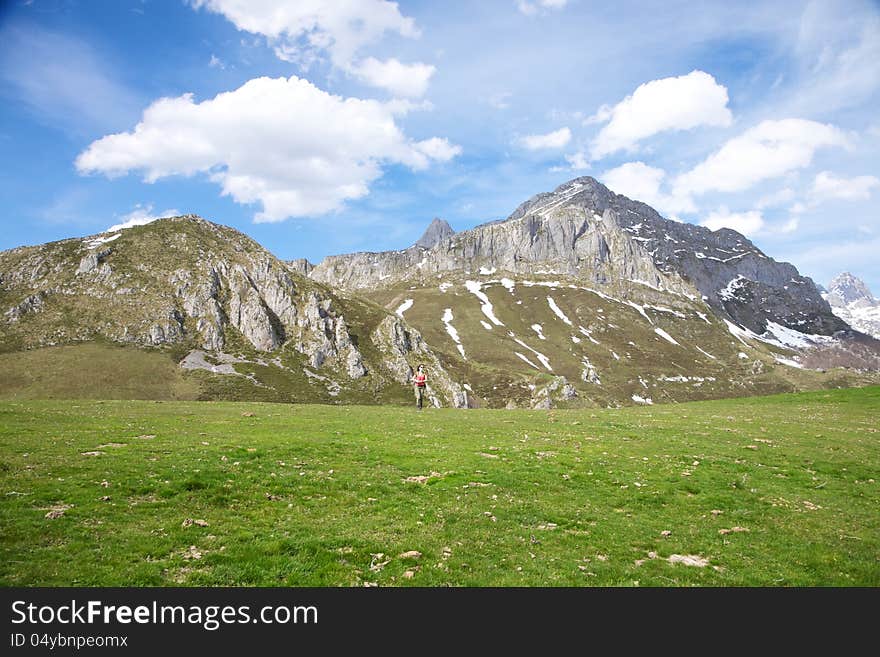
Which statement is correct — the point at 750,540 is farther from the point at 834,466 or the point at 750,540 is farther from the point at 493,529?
the point at 834,466

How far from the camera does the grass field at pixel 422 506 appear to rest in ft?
42.1

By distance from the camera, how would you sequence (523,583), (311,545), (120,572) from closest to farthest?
(120,572)
(523,583)
(311,545)

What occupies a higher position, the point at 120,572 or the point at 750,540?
the point at 120,572

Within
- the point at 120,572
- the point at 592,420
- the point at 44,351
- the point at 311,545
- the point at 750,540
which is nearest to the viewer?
the point at 120,572

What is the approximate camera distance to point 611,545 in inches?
606

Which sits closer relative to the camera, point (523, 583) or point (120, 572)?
point (120, 572)

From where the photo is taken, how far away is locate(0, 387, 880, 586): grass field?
12.8 meters

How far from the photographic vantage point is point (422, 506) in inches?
706

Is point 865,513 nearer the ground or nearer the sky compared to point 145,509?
nearer the ground

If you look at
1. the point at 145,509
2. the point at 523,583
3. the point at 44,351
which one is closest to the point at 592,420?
the point at 523,583

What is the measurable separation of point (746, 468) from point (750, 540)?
33.8 ft
